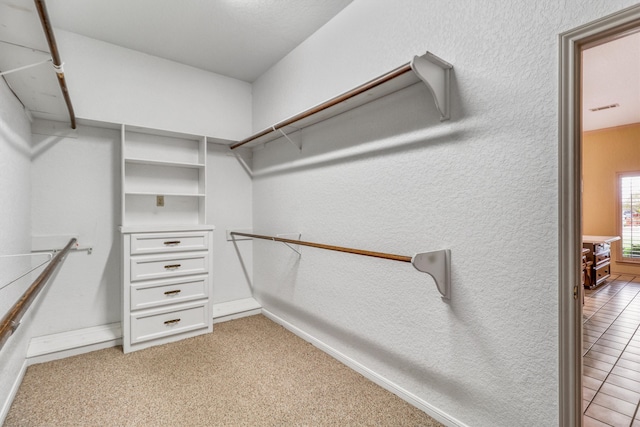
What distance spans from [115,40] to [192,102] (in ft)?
2.52

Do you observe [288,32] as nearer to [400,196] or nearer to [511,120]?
[400,196]

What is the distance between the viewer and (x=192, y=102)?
3139mm

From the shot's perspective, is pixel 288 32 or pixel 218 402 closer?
pixel 218 402

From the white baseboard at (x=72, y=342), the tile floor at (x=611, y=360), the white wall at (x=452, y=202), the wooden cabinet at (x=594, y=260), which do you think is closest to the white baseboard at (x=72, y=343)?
the white baseboard at (x=72, y=342)

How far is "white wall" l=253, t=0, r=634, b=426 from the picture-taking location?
128cm

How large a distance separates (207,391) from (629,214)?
727 cm

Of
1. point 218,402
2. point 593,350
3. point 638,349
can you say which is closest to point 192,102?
point 218,402

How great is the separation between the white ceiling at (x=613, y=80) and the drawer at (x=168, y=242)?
136 inches

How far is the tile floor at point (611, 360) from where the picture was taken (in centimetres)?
177

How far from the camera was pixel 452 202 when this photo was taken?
62.9 inches

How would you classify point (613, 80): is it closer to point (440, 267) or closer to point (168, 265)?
point (440, 267)

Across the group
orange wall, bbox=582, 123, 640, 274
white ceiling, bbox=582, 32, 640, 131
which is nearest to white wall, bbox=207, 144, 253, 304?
white ceiling, bbox=582, 32, 640, 131

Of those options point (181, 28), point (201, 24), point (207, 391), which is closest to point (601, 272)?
point (207, 391)

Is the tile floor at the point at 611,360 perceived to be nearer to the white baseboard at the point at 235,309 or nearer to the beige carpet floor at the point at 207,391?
the beige carpet floor at the point at 207,391
